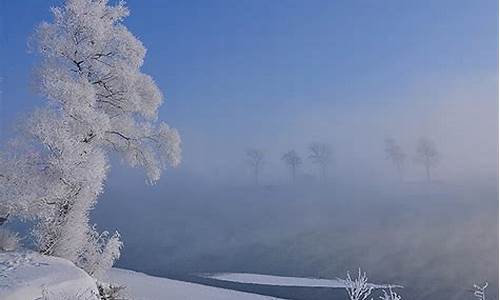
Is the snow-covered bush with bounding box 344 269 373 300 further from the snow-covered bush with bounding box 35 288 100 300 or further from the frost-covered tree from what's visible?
the frost-covered tree

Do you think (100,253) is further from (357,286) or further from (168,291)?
(357,286)

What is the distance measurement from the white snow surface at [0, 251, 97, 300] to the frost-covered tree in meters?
1.63

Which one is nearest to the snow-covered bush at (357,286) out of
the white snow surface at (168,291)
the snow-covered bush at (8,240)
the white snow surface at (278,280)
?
the white snow surface at (168,291)

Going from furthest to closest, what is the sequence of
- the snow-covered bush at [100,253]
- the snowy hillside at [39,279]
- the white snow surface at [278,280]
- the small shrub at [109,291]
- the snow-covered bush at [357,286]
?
the white snow surface at [278,280] < the snow-covered bush at [100,253] < the small shrub at [109,291] < the snow-covered bush at [357,286] < the snowy hillside at [39,279]

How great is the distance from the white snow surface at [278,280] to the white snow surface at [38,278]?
1233 cm

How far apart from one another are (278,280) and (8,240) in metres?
13.0

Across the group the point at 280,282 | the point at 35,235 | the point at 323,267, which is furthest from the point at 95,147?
the point at 323,267

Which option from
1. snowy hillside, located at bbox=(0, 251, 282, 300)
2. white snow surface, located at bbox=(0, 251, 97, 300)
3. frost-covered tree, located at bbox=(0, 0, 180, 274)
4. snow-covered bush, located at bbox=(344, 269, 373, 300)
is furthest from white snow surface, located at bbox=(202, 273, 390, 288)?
white snow surface, located at bbox=(0, 251, 97, 300)

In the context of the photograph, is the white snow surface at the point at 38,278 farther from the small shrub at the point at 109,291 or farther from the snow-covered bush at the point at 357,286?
the snow-covered bush at the point at 357,286

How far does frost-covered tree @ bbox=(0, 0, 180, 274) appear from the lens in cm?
1185

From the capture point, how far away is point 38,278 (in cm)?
938

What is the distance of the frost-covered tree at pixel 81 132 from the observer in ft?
38.9

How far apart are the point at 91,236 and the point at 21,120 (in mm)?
3084

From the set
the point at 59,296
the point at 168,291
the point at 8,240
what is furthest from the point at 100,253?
the point at 59,296
